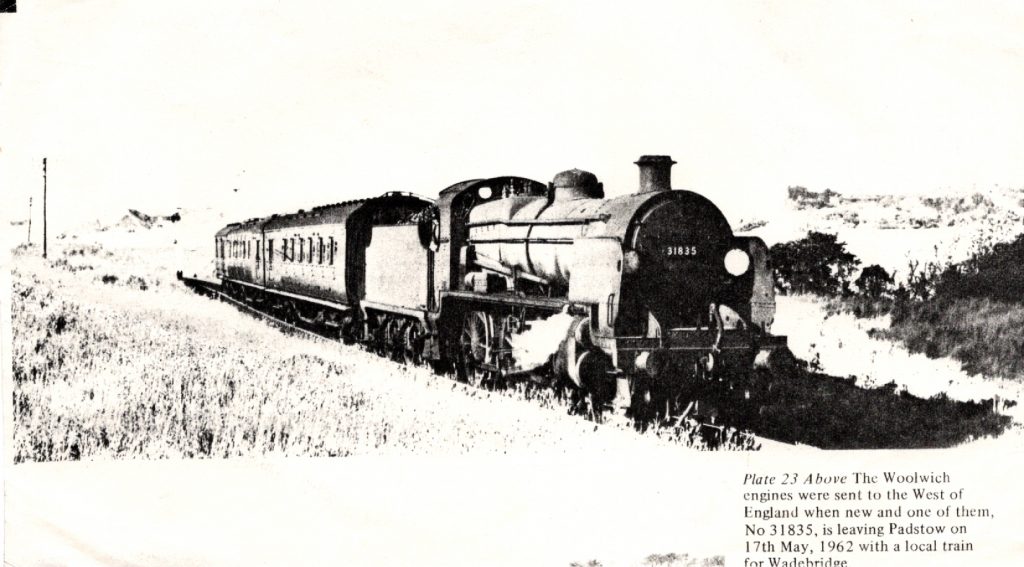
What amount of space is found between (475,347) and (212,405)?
1.36m

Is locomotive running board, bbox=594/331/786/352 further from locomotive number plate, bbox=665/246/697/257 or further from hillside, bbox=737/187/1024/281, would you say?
hillside, bbox=737/187/1024/281

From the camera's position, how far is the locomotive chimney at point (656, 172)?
318 centimetres

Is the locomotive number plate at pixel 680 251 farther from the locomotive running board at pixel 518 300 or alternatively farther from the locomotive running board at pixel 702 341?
the locomotive running board at pixel 518 300

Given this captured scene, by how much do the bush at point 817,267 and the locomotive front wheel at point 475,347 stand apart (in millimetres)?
1471

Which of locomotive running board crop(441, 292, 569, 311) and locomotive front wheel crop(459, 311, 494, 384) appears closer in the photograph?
locomotive running board crop(441, 292, 569, 311)

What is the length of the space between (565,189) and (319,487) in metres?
1.67

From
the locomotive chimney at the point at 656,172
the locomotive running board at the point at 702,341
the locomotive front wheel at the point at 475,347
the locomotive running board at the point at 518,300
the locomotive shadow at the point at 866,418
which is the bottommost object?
the locomotive shadow at the point at 866,418

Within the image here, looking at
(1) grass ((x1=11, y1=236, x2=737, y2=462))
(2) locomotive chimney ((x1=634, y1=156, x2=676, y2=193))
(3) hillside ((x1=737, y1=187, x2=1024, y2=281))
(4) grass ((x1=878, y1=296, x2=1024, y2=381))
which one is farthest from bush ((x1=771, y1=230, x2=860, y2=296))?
(1) grass ((x1=11, y1=236, x2=737, y2=462))

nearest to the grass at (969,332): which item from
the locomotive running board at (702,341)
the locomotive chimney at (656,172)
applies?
the locomotive running board at (702,341)

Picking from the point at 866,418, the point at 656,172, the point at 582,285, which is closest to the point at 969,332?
the point at 866,418

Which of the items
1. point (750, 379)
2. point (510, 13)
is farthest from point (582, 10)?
point (750, 379)

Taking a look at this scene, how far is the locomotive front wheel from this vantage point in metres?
4.00

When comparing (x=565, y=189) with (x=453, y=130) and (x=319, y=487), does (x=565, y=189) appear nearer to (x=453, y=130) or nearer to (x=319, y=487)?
(x=453, y=130)

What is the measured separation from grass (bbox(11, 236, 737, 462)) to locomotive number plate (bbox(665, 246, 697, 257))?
71 centimetres
